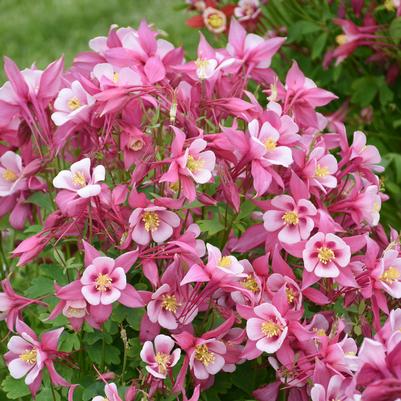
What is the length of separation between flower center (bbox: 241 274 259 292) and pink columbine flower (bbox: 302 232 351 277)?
12cm

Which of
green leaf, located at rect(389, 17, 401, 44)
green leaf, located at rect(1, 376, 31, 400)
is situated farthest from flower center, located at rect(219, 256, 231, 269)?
green leaf, located at rect(389, 17, 401, 44)

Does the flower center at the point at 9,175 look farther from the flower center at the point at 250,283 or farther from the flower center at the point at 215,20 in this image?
the flower center at the point at 215,20

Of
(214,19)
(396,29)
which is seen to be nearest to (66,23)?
(214,19)

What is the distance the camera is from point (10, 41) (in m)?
5.71

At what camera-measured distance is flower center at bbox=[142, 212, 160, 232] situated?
1806 mm

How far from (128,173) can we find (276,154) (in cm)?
36

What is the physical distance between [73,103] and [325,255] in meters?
0.64

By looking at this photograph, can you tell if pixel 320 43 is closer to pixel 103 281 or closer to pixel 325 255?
pixel 325 255

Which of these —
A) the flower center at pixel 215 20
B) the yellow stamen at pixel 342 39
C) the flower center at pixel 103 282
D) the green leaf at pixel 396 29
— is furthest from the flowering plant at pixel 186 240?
the flower center at pixel 215 20

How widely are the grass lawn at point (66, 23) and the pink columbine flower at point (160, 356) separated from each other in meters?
3.77

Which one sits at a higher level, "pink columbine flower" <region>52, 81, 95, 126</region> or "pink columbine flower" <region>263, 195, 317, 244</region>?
"pink columbine flower" <region>52, 81, 95, 126</region>

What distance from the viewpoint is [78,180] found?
5.97 ft

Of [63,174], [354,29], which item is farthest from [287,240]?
[354,29]

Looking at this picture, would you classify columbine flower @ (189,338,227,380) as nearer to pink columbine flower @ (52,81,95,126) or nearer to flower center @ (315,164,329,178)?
flower center @ (315,164,329,178)
